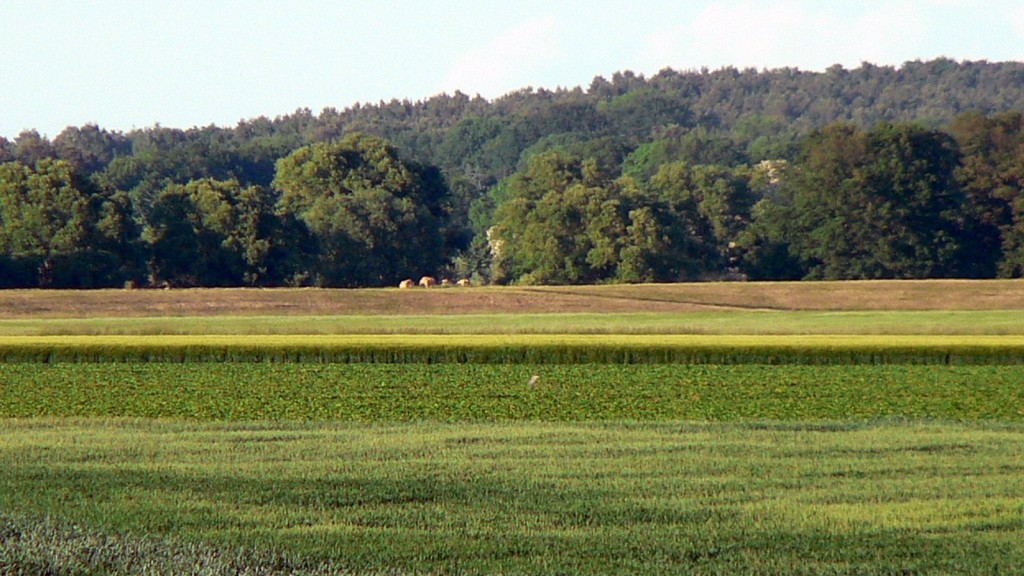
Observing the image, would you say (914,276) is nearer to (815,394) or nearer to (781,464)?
(815,394)

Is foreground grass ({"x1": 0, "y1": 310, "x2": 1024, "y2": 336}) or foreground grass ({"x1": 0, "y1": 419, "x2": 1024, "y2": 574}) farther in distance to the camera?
foreground grass ({"x1": 0, "y1": 310, "x2": 1024, "y2": 336})

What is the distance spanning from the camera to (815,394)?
73.8 ft

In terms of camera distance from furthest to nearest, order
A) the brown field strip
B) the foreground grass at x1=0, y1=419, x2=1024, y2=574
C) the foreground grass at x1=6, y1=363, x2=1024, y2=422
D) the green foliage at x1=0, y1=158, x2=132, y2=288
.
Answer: the green foliage at x1=0, y1=158, x2=132, y2=288 → the brown field strip → the foreground grass at x1=6, y1=363, x2=1024, y2=422 → the foreground grass at x1=0, y1=419, x2=1024, y2=574

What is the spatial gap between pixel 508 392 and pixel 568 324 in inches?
949

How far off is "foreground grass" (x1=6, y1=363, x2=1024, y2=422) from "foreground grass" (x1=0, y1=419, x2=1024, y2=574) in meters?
2.91

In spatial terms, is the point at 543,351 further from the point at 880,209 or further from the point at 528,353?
the point at 880,209

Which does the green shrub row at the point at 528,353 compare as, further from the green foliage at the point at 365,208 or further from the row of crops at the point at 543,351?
the green foliage at the point at 365,208

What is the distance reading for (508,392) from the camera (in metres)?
23.0

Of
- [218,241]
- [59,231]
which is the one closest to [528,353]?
[59,231]

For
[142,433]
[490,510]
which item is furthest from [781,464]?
[142,433]

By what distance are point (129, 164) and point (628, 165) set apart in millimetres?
41768

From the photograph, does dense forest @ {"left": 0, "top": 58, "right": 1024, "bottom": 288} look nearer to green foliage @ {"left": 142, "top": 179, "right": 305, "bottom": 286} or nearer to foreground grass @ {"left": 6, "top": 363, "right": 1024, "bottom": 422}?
green foliage @ {"left": 142, "top": 179, "right": 305, "bottom": 286}

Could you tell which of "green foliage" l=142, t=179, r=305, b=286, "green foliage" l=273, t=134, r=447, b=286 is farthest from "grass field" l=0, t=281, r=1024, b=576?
"green foliage" l=273, t=134, r=447, b=286

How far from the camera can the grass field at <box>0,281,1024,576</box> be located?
9391 millimetres
